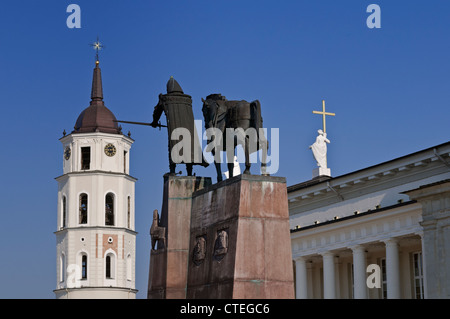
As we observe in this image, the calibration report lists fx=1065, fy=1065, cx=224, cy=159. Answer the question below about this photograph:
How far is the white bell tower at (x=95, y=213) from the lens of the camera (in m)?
133

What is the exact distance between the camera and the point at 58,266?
13675 cm

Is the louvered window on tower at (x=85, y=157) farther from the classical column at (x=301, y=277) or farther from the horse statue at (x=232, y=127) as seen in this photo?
the horse statue at (x=232, y=127)

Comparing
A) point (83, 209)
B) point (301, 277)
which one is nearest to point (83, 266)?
point (83, 209)

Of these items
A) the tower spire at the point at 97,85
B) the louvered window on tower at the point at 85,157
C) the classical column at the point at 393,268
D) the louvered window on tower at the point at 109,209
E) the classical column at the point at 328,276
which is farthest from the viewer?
the tower spire at the point at 97,85

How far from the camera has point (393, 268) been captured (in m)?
54.1

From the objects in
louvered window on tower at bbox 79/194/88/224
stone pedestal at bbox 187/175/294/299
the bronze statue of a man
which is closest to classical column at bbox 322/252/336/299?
the bronze statue of a man

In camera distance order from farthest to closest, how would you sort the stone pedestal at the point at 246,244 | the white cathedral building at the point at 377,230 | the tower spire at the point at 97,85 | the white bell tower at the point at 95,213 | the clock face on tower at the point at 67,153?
1. the tower spire at the point at 97,85
2. the clock face on tower at the point at 67,153
3. the white bell tower at the point at 95,213
4. the white cathedral building at the point at 377,230
5. the stone pedestal at the point at 246,244

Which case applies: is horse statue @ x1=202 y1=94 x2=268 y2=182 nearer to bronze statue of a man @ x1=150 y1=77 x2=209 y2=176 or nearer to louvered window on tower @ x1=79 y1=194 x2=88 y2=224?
bronze statue of a man @ x1=150 y1=77 x2=209 y2=176

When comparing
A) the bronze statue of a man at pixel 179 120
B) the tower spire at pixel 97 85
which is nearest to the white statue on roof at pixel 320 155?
the bronze statue of a man at pixel 179 120

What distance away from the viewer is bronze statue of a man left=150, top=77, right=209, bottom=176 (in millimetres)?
26547

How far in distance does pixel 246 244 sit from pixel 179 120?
15.3 feet

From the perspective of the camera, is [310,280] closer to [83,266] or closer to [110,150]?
[83,266]

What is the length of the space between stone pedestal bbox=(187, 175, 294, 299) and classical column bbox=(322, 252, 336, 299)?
3554 cm

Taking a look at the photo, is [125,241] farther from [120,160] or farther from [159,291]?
[159,291]
